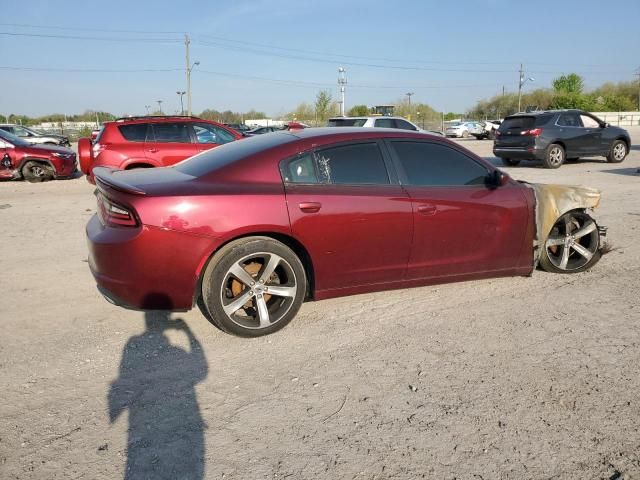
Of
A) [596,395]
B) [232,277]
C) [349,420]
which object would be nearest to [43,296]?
[232,277]

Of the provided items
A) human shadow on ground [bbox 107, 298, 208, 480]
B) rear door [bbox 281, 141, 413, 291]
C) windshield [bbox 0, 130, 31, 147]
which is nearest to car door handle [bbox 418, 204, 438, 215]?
rear door [bbox 281, 141, 413, 291]

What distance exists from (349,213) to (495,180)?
1530mm

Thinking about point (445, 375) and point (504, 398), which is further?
point (445, 375)

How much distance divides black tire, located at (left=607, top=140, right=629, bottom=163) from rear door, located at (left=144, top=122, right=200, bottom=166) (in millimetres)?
13166

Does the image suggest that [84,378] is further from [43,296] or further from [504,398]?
[504,398]

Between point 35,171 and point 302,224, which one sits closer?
point 302,224

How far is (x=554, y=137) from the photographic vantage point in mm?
14508

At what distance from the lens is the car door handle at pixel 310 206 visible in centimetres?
360

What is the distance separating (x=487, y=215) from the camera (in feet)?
13.9

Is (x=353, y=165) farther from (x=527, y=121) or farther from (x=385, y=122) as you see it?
(x=527, y=121)

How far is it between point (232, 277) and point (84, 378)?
112 cm

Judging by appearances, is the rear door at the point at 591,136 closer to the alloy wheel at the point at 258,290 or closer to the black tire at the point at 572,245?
the black tire at the point at 572,245

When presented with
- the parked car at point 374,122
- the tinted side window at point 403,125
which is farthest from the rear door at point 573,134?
the tinted side window at point 403,125

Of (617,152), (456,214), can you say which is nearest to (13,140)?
(456,214)
